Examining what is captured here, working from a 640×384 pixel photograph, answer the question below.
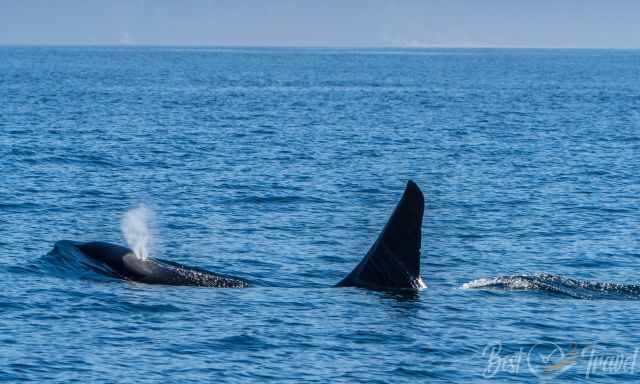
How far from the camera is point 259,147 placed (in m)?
79.2

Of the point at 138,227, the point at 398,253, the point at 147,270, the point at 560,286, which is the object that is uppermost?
the point at 398,253

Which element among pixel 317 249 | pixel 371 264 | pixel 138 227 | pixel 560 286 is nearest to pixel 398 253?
pixel 371 264

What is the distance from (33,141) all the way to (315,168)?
23.1 m

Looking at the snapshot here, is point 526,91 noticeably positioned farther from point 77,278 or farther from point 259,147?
point 77,278

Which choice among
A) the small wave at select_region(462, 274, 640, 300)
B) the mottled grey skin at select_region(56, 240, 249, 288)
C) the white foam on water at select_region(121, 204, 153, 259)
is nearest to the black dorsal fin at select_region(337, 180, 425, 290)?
the small wave at select_region(462, 274, 640, 300)

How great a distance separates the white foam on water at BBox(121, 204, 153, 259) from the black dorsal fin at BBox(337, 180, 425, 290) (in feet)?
28.9

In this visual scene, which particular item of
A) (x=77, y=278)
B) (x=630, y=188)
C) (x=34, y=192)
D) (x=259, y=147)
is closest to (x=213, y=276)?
(x=77, y=278)

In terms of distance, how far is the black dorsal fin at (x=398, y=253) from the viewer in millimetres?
31578

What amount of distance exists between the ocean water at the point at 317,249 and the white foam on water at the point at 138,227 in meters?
0.50

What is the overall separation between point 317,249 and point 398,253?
30.4ft

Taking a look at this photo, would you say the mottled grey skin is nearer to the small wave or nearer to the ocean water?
the ocean water

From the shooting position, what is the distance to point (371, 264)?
32781 mm

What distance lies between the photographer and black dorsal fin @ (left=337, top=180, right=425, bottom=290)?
104ft

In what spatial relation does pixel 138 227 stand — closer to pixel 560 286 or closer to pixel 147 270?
pixel 147 270
